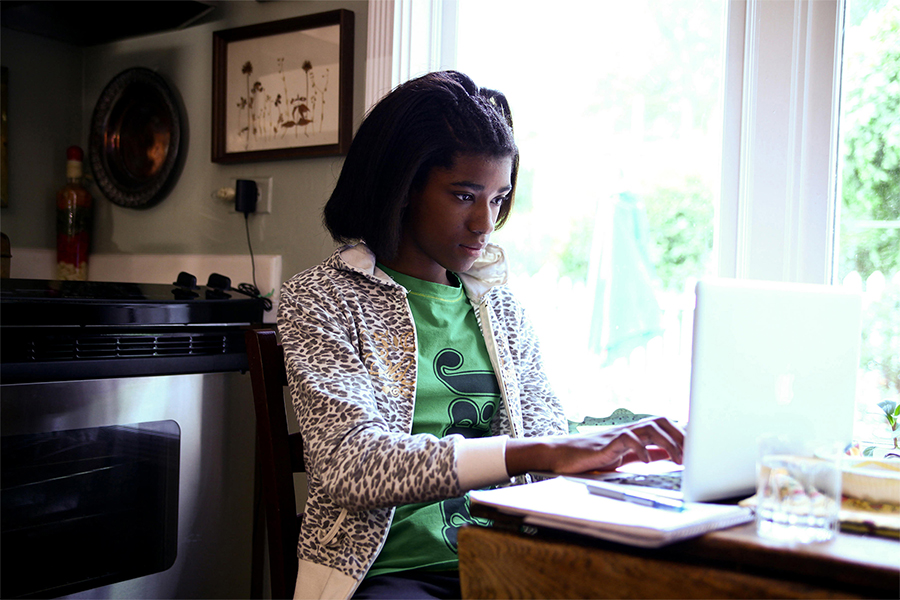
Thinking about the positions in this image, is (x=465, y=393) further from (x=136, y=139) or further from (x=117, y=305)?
(x=136, y=139)

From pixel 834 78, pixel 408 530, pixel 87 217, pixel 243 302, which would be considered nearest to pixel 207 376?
pixel 243 302

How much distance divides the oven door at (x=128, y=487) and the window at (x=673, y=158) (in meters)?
0.81

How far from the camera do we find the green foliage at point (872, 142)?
146cm

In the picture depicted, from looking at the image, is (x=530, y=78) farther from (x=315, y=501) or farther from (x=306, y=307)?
(x=315, y=501)

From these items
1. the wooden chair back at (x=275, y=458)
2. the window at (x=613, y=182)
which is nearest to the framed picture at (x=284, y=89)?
the window at (x=613, y=182)

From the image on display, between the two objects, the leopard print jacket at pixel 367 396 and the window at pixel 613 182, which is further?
the window at pixel 613 182

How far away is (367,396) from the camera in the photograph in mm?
1108

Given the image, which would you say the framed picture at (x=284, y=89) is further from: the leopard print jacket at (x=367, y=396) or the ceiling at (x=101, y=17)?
the leopard print jacket at (x=367, y=396)

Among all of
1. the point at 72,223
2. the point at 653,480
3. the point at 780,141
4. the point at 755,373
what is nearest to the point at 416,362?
the point at 653,480

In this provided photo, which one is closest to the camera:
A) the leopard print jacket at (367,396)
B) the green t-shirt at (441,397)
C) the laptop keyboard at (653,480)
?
the laptop keyboard at (653,480)

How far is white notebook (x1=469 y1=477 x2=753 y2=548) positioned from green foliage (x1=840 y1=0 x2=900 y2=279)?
3.07 ft

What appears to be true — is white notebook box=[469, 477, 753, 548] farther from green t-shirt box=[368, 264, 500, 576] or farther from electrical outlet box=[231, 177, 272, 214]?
electrical outlet box=[231, 177, 272, 214]

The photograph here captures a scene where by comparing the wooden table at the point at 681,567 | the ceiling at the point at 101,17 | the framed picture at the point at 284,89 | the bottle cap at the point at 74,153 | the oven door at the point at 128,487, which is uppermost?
the ceiling at the point at 101,17

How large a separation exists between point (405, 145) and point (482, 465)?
578 mm
